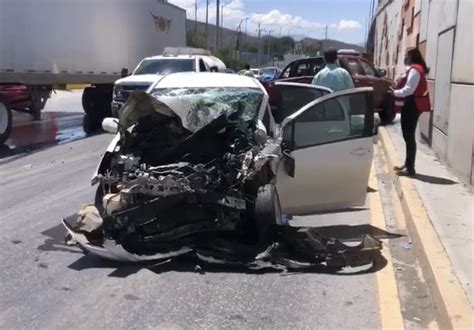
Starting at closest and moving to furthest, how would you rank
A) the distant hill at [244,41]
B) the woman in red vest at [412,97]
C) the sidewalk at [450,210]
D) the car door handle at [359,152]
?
the sidewalk at [450,210] < the car door handle at [359,152] < the woman in red vest at [412,97] < the distant hill at [244,41]

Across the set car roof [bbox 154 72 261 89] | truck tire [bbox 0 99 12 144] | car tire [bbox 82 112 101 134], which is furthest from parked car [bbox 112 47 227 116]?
car roof [bbox 154 72 261 89]

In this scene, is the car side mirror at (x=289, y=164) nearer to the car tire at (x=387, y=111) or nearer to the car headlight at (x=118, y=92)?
the car headlight at (x=118, y=92)

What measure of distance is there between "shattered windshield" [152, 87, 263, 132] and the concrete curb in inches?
81.6

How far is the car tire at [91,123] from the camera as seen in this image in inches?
722

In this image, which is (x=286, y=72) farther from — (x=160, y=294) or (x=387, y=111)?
(x=160, y=294)

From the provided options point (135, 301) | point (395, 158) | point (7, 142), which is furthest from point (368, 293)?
point (7, 142)

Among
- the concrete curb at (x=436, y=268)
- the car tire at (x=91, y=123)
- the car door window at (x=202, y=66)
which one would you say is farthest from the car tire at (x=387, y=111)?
the concrete curb at (x=436, y=268)

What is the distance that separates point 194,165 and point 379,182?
5174 mm

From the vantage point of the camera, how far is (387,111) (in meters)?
19.0

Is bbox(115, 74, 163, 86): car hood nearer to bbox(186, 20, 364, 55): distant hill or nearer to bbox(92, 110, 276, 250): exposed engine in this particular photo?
bbox(92, 110, 276, 250): exposed engine

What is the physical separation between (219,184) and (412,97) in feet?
15.2

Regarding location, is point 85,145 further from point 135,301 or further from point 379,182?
point 135,301

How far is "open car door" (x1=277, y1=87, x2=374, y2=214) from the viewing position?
6.69 metres

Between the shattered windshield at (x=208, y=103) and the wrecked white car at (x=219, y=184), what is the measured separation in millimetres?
20
